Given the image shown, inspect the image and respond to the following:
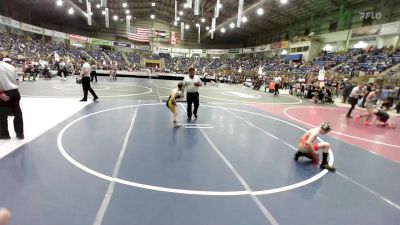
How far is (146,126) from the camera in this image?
7.18m

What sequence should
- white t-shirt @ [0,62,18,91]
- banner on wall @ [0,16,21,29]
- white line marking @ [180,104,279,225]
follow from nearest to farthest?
white line marking @ [180,104,279,225] < white t-shirt @ [0,62,18,91] < banner on wall @ [0,16,21,29]

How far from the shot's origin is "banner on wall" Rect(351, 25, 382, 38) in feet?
86.3

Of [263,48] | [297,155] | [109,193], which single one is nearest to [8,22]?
[109,193]

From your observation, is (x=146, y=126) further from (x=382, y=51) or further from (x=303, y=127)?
(x=382, y=51)

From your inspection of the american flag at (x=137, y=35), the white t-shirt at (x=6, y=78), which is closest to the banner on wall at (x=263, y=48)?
the american flag at (x=137, y=35)

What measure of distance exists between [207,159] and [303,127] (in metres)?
4.70

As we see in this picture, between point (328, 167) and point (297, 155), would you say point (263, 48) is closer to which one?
point (297, 155)

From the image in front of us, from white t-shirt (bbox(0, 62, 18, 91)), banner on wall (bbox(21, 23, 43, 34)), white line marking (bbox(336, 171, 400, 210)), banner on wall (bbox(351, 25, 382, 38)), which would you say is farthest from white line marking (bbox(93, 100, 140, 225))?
banner on wall (bbox(21, 23, 43, 34))

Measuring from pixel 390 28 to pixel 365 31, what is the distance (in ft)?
10.3

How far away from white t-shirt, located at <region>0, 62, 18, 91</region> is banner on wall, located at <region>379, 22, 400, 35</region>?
1170 inches

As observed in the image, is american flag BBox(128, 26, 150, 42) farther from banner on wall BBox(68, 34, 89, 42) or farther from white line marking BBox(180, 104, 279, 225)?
white line marking BBox(180, 104, 279, 225)

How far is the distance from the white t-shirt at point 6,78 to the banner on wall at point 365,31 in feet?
103

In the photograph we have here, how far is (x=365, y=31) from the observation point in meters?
27.7

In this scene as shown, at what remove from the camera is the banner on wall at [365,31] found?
26.3 metres
